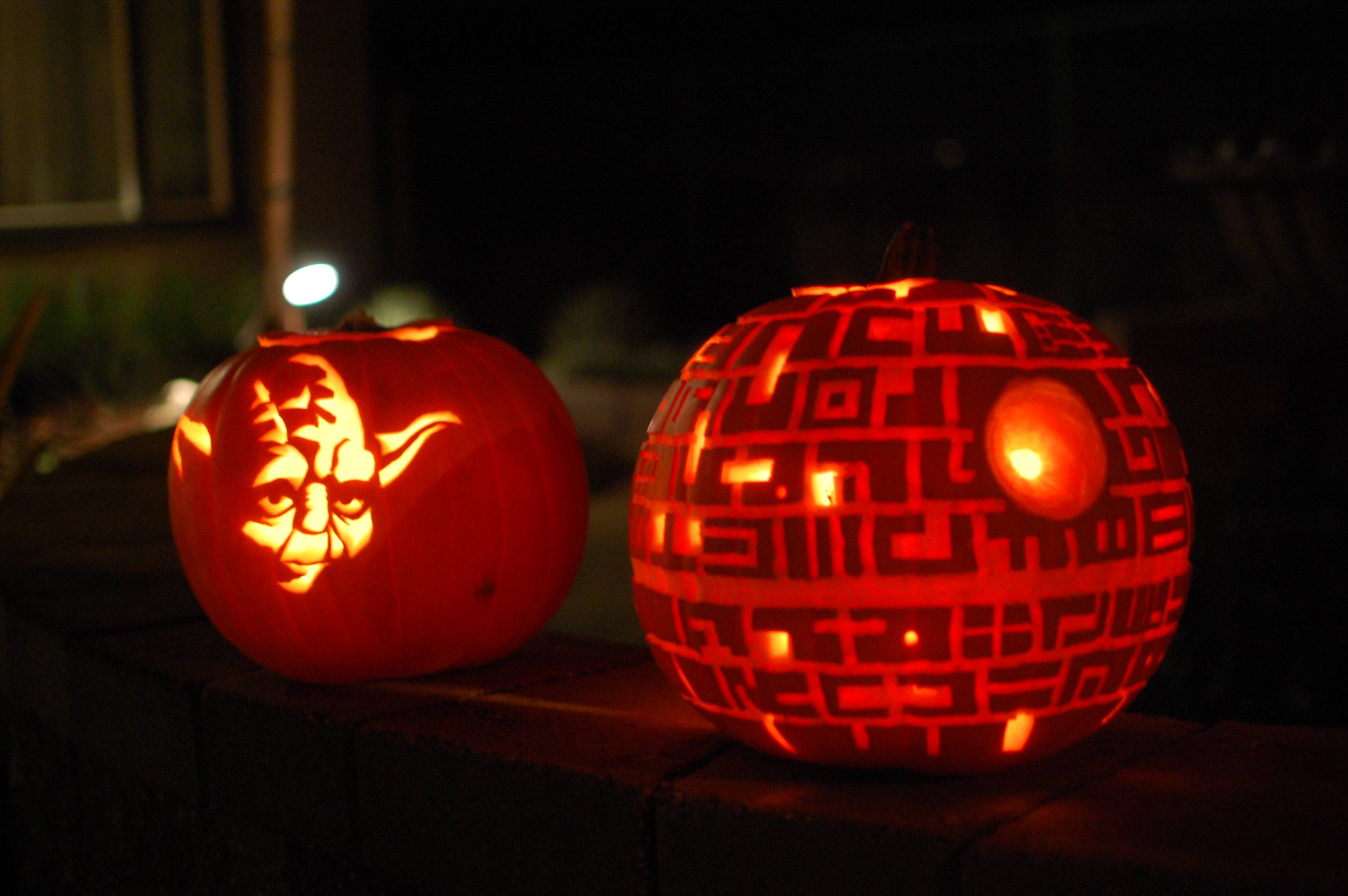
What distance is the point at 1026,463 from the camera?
1428 mm

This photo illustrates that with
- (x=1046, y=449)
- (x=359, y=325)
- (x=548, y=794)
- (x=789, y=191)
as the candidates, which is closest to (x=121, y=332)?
(x=789, y=191)

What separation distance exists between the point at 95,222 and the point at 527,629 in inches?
315

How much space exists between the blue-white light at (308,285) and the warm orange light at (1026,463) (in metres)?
1.60

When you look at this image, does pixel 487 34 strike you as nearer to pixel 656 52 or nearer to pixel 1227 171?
pixel 656 52

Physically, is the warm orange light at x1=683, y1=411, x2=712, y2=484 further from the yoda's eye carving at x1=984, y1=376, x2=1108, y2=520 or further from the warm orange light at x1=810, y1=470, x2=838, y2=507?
the yoda's eye carving at x1=984, y1=376, x2=1108, y2=520

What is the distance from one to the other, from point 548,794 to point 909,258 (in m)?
0.74

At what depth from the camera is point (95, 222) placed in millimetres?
9062

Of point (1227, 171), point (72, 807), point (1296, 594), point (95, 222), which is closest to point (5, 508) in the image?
point (72, 807)

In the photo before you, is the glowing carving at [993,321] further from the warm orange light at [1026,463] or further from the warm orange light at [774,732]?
the warm orange light at [774,732]

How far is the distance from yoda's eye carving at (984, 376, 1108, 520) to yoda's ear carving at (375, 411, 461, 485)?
810mm

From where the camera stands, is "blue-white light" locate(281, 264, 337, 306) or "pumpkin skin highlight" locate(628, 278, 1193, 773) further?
"blue-white light" locate(281, 264, 337, 306)

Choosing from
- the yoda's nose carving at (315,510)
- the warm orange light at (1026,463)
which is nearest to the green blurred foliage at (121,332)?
the yoda's nose carving at (315,510)

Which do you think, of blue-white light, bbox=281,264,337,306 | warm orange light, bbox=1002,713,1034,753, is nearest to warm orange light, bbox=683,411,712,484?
warm orange light, bbox=1002,713,1034,753

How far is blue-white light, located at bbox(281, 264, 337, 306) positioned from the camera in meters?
2.63
